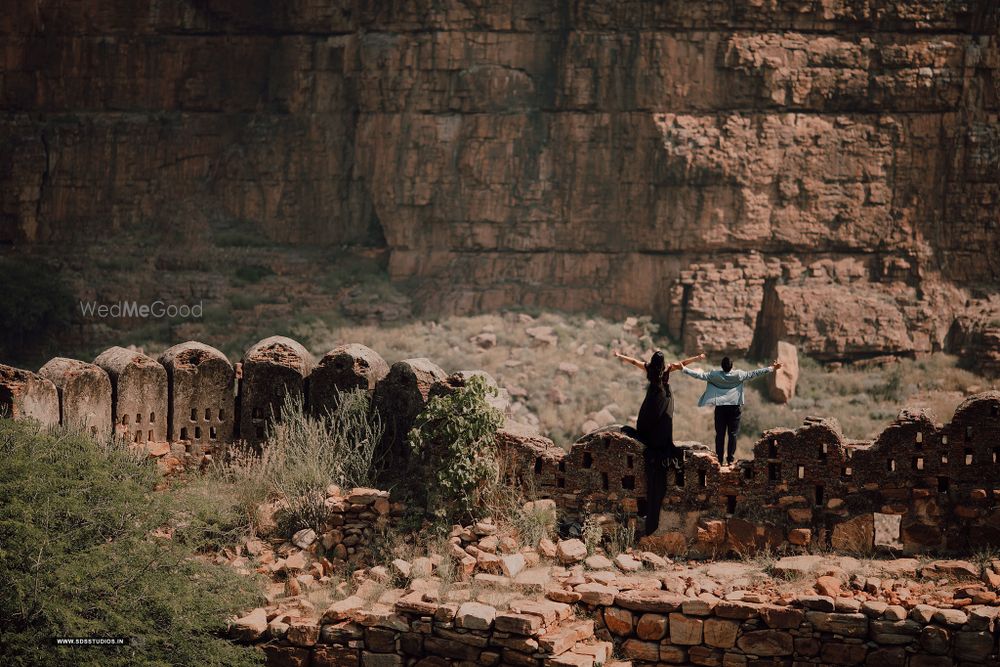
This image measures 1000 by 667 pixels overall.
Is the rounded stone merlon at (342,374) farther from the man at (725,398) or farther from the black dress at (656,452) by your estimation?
the man at (725,398)

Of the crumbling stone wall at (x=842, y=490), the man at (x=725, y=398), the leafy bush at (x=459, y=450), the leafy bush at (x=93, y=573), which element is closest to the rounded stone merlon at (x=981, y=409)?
the crumbling stone wall at (x=842, y=490)

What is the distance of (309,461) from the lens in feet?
60.5

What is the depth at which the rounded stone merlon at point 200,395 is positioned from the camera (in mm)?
19547

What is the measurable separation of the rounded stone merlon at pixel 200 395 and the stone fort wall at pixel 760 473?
2.09ft

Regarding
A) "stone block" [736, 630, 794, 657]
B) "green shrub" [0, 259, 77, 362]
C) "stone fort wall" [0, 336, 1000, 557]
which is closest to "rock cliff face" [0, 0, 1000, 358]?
"green shrub" [0, 259, 77, 362]

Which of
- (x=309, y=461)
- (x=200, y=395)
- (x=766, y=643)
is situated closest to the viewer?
(x=766, y=643)

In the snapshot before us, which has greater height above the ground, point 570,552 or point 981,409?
point 981,409

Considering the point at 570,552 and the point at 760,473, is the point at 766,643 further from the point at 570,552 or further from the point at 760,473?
the point at 570,552

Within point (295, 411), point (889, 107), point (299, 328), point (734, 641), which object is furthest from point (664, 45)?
point (734, 641)

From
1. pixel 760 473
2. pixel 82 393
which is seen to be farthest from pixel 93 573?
pixel 760 473

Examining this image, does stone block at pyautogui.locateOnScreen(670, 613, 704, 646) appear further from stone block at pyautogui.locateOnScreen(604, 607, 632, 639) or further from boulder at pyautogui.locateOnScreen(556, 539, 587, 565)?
boulder at pyautogui.locateOnScreen(556, 539, 587, 565)

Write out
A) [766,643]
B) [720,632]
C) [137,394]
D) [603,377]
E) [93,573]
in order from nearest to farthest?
[766,643] → [720,632] → [93,573] → [137,394] → [603,377]

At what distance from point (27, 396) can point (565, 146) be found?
2102cm

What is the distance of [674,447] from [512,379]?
57.3 feet
